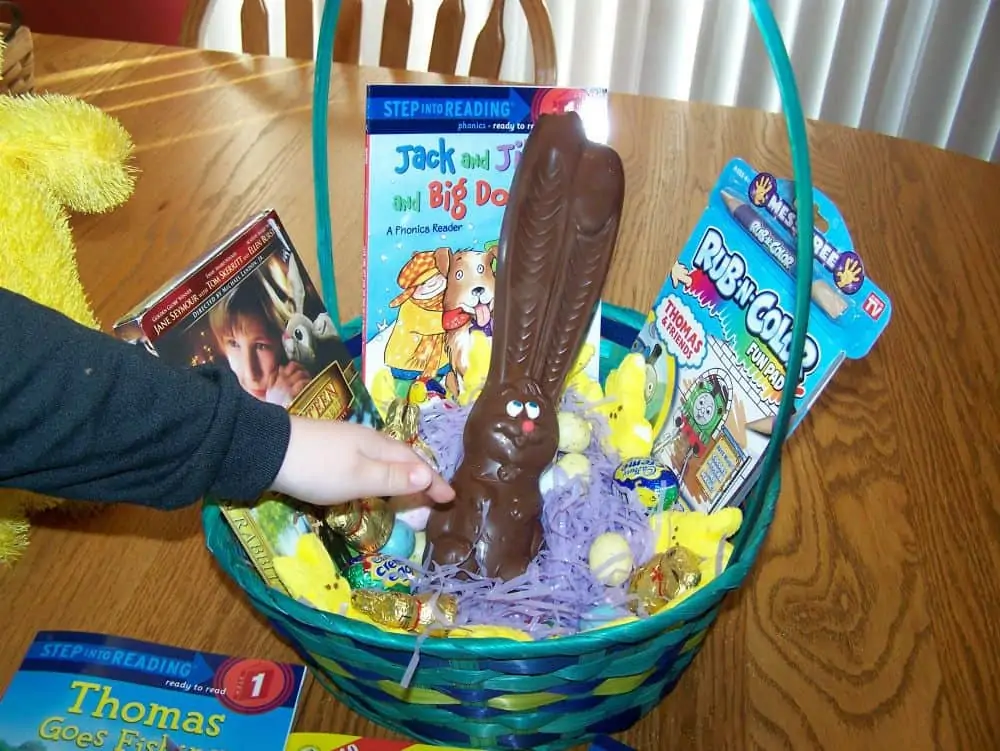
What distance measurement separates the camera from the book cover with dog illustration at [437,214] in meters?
0.72

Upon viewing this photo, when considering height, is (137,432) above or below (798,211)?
below

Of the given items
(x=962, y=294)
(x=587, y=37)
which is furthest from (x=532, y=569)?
(x=587, y=37)

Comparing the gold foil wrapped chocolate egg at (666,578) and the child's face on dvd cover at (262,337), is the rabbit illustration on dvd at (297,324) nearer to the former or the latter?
the child's face on dvd cover at (262,337)

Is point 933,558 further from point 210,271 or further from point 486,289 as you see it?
point 210,271

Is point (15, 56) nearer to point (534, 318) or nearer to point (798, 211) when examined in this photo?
point (534, 318)

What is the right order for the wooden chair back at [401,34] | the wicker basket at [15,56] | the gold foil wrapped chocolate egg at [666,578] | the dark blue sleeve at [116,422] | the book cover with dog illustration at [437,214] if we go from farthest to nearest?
1. the wooden chair back at [401,34]
2. the wicker basket at [15,56]
3. the book cover with dog illustration at [437,214]
4. the gold foil wrapped chocolate egg at [666,578]
5. the dark blue sleeve at [116,422]

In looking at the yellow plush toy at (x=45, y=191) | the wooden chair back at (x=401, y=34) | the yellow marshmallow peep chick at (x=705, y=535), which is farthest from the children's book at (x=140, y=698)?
the wooden chair back at (x=401, y=34)

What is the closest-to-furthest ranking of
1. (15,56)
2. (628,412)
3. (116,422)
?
(116,422), (628,412), (15,56)

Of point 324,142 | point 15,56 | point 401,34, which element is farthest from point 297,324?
point 401,34

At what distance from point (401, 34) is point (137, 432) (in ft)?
3.64

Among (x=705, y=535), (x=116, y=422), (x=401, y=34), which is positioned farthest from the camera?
(x=401, y=34)

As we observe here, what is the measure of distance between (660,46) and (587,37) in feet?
0.46

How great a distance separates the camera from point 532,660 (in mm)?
496

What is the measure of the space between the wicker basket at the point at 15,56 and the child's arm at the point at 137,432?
21.7 inches
